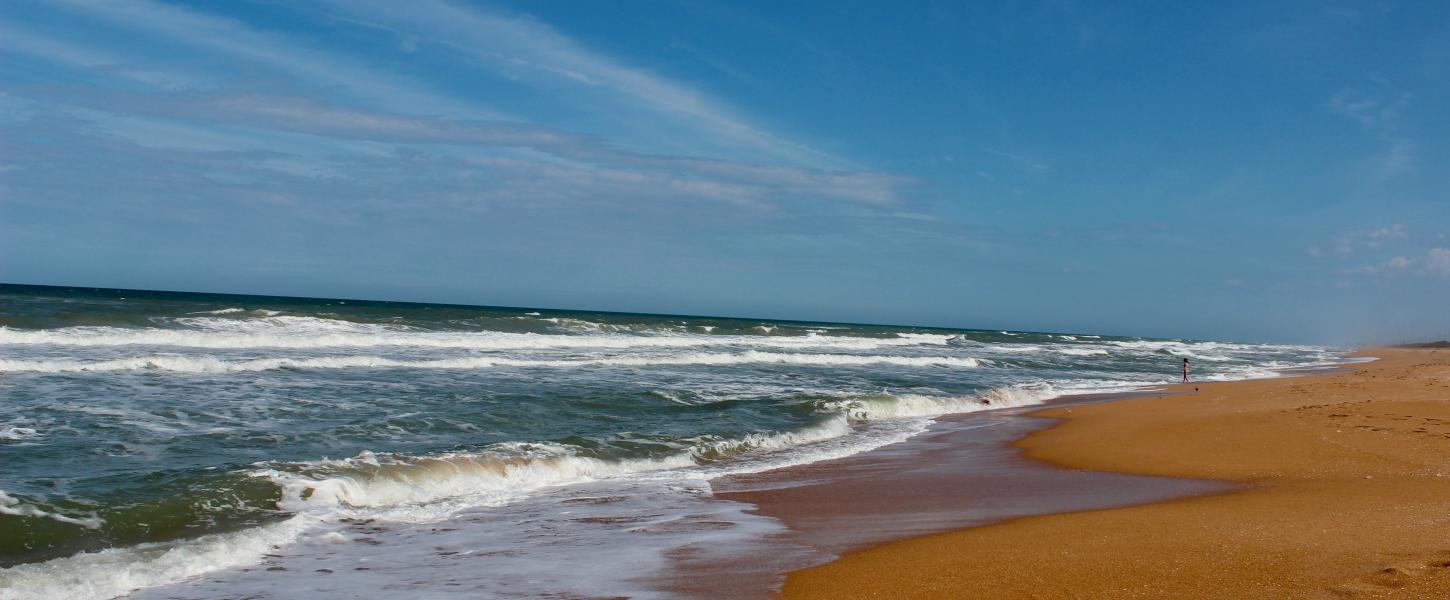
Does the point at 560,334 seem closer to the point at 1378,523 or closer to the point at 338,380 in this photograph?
the point at 338,380

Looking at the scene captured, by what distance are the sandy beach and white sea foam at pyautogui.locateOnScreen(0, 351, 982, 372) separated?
47.2 ft

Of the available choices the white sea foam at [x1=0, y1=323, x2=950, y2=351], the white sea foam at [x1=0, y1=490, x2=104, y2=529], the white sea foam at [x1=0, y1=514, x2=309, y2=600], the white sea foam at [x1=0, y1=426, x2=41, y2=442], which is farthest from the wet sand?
the white sea foam at [x1=0, y1=323, x2=950, y2=351]

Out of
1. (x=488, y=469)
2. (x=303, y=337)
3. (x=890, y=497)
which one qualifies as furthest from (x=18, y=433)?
(x=303, y=337)

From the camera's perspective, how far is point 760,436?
1202 centimetres

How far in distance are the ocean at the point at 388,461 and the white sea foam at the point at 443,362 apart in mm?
147

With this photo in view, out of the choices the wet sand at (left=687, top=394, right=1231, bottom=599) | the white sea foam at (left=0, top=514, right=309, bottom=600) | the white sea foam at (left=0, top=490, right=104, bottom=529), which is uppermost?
the wet sand at (left=687, top=394, right=1231, bottom=599)

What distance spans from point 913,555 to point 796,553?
2.64 feet

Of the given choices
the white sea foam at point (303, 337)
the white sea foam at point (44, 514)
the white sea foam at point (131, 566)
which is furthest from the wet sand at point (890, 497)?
the white sea foam at point (303, 337)

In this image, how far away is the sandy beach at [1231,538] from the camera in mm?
4422

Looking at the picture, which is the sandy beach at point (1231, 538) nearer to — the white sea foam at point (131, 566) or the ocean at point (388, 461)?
the ocean at point (388, 461)

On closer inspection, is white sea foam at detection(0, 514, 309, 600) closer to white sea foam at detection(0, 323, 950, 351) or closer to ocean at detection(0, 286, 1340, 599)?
ocean at detection(0, 286, 1340, 599)

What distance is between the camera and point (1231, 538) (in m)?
5.41

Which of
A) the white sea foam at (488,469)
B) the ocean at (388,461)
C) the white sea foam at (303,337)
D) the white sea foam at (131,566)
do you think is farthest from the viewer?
the white sea foam at (303,337)

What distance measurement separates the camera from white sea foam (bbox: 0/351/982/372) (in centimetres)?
1670
